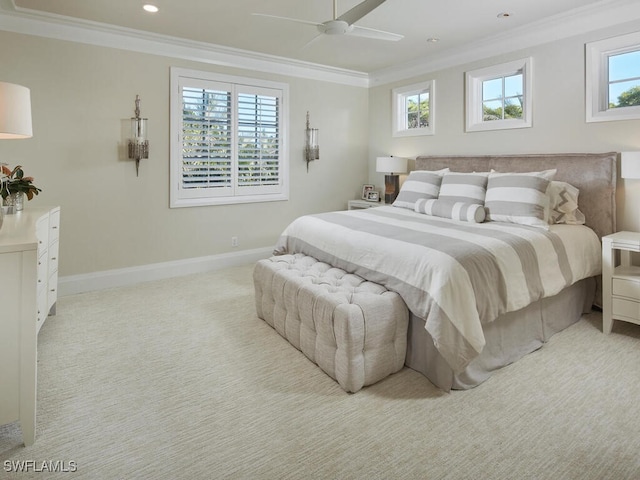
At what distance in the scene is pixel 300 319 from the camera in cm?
265

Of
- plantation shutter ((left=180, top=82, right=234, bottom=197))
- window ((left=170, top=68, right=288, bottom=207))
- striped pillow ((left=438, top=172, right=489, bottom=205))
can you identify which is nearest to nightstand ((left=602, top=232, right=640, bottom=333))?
striped pillow ((left=438, top=172, right=489, bottom=205))

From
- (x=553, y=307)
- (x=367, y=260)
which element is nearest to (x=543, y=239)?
(x=553, y=307)

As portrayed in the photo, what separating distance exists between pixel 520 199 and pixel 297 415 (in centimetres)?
254

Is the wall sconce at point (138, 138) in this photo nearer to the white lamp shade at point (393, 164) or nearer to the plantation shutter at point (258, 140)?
the plantation shutter at point (258, 140)

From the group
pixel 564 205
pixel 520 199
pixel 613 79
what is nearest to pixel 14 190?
pixel 520 199

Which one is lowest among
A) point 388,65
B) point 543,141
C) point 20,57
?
point 543,141

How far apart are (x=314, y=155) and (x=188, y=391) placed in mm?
3947

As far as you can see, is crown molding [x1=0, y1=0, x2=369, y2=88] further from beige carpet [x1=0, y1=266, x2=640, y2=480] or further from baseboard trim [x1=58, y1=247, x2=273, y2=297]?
beige carpet [x1=0, y1=266, x2=640, y2=480]

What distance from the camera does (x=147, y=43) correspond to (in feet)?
13.8

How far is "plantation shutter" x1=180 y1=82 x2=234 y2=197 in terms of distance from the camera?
180 inches

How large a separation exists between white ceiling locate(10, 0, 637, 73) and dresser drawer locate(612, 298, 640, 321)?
239 cm

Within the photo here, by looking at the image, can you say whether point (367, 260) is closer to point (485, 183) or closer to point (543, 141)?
point (485, 183)

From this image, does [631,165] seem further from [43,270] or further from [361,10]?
[43,270]

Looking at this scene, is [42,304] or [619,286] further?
[619,286]
